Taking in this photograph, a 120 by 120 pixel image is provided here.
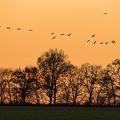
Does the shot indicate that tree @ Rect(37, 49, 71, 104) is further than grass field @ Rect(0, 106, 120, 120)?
Yes

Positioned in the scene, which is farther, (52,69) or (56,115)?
(52,69)

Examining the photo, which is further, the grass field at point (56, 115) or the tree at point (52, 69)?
the tree at point (52, 69)

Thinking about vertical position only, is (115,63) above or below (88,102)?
above

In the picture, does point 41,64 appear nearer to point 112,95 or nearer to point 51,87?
point 51,87

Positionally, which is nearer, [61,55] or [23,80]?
[61,55]

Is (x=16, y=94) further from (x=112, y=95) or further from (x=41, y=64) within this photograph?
(x=112, y=95)

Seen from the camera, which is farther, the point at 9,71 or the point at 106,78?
the point at 9,71

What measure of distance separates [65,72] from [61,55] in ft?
14.5

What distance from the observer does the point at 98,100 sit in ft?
456

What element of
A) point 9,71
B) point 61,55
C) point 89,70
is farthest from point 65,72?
point 9,71

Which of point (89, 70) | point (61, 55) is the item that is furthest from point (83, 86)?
point (61, 55)

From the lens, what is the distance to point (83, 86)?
459ft

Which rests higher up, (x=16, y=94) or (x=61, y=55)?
(x=61, y=55)

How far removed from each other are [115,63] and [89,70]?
35.6 feet
